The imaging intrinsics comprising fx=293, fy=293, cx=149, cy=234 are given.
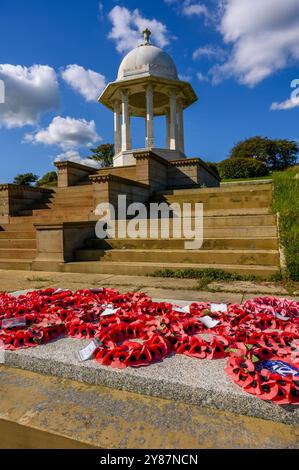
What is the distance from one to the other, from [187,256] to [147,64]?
13342mm

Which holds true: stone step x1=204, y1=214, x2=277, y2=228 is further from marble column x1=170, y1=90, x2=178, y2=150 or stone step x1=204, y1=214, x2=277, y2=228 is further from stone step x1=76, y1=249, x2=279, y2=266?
marble column x1=170, y1=90, x2=178, y2=150

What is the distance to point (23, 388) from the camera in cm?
182

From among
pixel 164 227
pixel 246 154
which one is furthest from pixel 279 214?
pixel 246 154

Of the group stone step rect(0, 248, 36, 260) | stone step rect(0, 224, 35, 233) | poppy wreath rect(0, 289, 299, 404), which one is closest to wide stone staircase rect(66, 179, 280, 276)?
stone step rect(0, 248, 36, 260)

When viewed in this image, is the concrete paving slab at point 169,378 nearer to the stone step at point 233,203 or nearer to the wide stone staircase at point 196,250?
the wide stone staircase at point 196,250

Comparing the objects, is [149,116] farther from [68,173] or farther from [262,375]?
[262,375]

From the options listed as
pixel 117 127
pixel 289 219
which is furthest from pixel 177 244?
pixel 117 127

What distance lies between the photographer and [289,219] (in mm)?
5699

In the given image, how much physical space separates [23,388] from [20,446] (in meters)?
0.39

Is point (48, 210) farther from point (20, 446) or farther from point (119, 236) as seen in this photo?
point (20, 446)

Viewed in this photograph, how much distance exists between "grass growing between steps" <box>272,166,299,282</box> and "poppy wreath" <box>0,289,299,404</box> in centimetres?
158

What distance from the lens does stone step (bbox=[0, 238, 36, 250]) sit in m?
7.53

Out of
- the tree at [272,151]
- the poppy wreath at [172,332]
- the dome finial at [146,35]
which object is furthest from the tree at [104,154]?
the poppy wreath at [172,332]

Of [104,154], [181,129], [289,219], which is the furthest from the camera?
[104,154]
